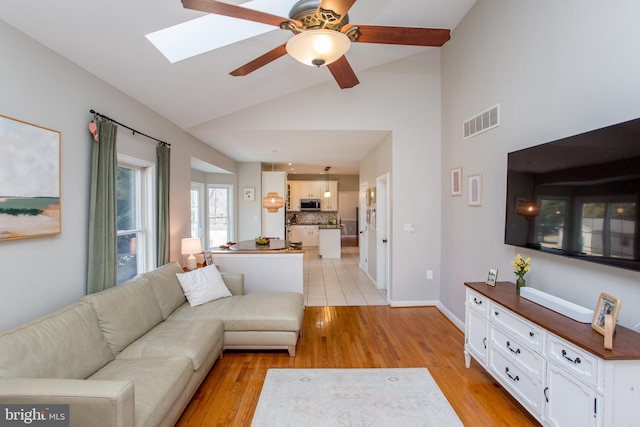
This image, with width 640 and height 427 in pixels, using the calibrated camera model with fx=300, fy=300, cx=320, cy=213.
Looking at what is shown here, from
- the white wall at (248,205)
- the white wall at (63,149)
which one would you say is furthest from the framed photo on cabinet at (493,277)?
the white wall at (248,205)

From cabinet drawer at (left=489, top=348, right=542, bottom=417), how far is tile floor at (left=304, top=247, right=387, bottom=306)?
236 cm

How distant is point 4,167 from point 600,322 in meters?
3.52

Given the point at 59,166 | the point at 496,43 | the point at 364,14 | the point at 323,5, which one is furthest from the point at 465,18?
the point at 59,166

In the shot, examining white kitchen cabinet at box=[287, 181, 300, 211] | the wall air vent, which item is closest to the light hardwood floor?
the wall air vent

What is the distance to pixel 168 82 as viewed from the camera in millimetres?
3020

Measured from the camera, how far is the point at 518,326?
209 centimetres

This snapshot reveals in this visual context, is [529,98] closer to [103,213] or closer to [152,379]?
[152,379]

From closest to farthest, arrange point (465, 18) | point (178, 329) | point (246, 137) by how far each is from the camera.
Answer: point (178, 329) → point (465, 18) → point (246, 137)

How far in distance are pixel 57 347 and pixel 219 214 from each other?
19.8ft

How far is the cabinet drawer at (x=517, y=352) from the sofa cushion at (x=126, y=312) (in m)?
2.85

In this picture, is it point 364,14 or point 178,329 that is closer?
point 178,329

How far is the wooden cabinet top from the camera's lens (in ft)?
4.79

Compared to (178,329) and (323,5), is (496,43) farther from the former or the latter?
(178,329)

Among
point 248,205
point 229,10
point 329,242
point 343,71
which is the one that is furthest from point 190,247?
point 329,242
